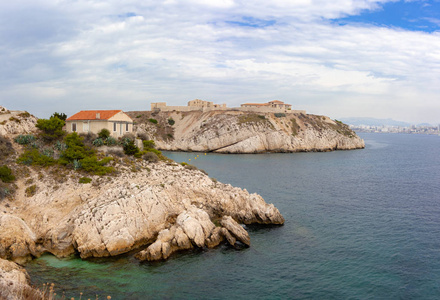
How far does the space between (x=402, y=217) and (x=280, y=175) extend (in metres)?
26.3

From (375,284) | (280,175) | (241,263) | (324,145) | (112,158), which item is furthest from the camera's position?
(324,145)

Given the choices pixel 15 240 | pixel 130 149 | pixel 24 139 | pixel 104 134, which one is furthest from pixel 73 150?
pixel 15 240

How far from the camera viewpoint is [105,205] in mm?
26547

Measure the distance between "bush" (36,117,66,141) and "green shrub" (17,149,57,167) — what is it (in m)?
3.97

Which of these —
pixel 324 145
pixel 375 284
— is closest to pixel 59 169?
pixel 375 284

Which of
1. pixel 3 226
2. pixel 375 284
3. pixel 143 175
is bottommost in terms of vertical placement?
pixel 375 284

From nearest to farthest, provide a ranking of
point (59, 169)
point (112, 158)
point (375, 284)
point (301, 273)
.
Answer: point (375, 284) → point (301, 273) → point (59, 169) → point (112, 158)

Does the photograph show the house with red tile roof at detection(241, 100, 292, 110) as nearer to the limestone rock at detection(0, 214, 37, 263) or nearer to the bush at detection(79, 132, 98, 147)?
the bush at detection(79, 132, 98, 147)

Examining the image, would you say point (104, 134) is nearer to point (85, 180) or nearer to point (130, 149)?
point (130, 149)

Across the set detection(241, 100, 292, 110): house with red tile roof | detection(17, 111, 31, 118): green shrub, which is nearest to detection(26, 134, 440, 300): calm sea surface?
detection(17, 111, 31, 118): green shrub

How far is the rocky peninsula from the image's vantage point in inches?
955

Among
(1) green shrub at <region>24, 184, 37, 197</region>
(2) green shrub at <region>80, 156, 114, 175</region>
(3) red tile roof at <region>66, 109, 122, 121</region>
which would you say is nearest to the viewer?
(1) green shrub at <region>24, 184, 37, 197</region>

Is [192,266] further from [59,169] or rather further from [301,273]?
[59,169]

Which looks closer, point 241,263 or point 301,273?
point 301,273
